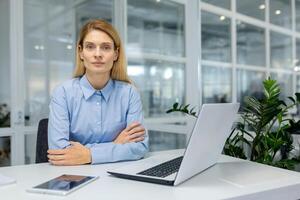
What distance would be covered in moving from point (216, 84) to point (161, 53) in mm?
683

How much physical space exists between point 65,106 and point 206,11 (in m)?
1.99

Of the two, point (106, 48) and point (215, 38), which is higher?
point (215, 38)

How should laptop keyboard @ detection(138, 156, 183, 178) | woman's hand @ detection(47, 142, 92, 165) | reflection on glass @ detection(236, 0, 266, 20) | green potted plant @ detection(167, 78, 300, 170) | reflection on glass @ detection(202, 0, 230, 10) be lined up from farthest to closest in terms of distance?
reflection on glass @ detection(236, 0, 266, 20)
reflection on glass @ detection(202, 0, 230, 10)
green potted plant @ detection(167, 78, 300, 170)
woman's hand @ detection(47, 142, 92, 165)
laptop keyboard @ detection(138, 156, 183, 178)

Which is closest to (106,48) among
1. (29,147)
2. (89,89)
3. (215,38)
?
(89,89)

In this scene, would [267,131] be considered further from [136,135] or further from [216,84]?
[216,84]

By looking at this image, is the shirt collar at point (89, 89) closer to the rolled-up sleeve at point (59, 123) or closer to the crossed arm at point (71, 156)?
the rolled-up sleeve at point (59, 123)

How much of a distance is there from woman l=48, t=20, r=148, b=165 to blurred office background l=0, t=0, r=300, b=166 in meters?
1.31

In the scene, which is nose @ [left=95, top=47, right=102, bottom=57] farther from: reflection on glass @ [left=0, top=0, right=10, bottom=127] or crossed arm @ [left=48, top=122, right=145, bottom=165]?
reflection on glass @ [left=0, top=0, right=10, bottom=127]

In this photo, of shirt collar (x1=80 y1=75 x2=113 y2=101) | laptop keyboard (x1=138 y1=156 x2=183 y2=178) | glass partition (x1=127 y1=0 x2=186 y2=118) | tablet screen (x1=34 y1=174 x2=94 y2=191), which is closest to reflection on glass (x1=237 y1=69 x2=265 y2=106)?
glass partition (x1=127 y1=0 x2=186 y2=118)

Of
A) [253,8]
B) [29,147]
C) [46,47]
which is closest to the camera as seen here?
[29,147]

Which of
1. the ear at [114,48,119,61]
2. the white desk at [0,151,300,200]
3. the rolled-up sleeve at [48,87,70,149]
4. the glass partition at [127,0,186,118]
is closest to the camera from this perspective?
the white desk at [0,151,300,200]

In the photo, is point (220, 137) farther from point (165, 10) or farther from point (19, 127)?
point (165, 10)

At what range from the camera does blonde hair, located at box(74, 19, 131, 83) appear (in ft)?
5.04

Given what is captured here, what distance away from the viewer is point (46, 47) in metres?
2.95
